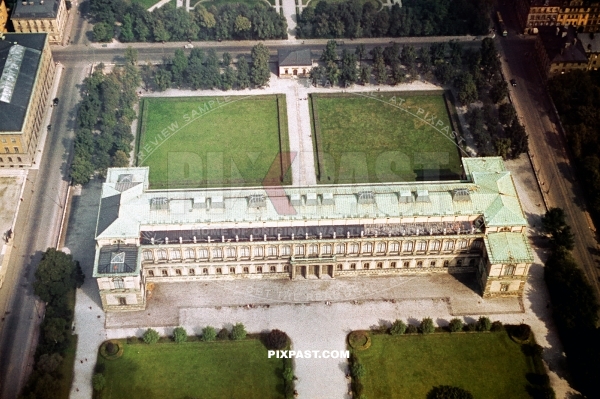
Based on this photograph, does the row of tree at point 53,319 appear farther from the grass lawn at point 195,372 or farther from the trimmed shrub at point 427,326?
the trimmed shrub at point 427,326

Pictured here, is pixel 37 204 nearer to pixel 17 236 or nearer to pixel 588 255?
pixel 17 236

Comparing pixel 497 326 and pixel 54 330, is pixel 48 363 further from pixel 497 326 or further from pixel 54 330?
pixel 497 326

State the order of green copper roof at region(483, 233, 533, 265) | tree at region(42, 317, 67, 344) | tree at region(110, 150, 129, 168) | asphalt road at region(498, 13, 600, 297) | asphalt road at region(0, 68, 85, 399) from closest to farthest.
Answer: tree at region(42, 317, 67, 344)
asphalt road at region(0, 68, 85, 399)
green copper roof at region(483, 233, 533, 265)
asphalt road at region(498, 13, 600, 297)
tree at region(110, 150, 129, 168)

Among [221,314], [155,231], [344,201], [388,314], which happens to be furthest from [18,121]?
[388,314]

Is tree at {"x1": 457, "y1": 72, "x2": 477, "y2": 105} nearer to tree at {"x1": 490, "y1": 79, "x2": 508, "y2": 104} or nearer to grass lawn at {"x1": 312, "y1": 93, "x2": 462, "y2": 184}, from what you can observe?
tree at {"x1": 490, "y1": 79, "x2": 508, "y2": 104}

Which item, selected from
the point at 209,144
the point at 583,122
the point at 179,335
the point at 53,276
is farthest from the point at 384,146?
the point at 53,276

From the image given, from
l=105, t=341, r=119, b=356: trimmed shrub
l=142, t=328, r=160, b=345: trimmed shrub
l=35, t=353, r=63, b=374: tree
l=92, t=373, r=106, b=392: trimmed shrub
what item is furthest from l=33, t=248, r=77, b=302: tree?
l=92, t=373, r=106, b=392: trimmed shrub
